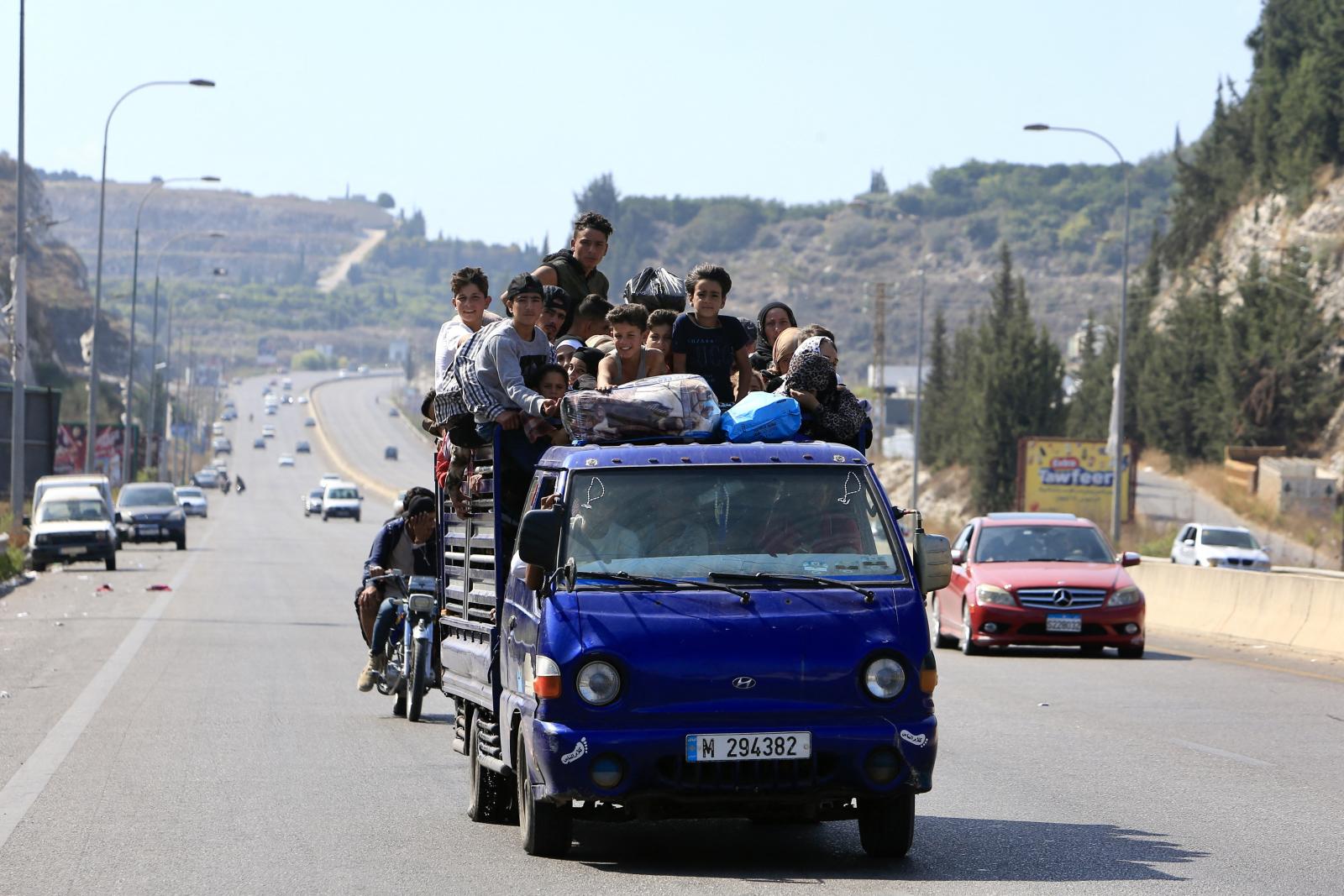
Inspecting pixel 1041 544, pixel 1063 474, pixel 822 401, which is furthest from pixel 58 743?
pixel 1063 474

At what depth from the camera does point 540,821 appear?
8812mm

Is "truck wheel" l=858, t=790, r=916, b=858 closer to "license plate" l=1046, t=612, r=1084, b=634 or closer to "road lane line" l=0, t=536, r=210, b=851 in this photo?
"road lane line" l=0, t=536, r=210, b=851

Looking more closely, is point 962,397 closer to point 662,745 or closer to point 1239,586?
point 1239,586

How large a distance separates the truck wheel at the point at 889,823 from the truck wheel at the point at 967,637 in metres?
13.2

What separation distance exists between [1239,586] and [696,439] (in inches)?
698

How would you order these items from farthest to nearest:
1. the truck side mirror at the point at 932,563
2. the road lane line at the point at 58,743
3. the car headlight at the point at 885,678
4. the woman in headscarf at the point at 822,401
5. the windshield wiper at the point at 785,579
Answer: the road lane line at the point at 58,743
the woman in headscarf at the point at 822,401
the truck side mirror at the point at 932,563
the windshield wiper at the point at 785,579
the car headlight at the point at 885,678

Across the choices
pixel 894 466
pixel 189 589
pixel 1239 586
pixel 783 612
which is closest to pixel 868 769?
pixel 783 612

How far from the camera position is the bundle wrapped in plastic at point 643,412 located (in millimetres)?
9023

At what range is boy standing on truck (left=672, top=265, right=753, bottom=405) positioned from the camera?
10.7 meters

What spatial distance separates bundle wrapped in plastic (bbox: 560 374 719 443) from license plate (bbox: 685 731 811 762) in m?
1.48

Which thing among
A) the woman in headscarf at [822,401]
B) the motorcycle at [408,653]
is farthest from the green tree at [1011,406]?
the woman in headscarf at [822,401]

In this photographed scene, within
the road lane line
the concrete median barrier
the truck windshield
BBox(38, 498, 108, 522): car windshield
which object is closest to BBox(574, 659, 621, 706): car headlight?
the truck windshield

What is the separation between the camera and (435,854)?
9047mm

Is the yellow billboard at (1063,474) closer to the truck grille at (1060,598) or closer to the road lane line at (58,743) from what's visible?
the truck grille at (1060,598)
